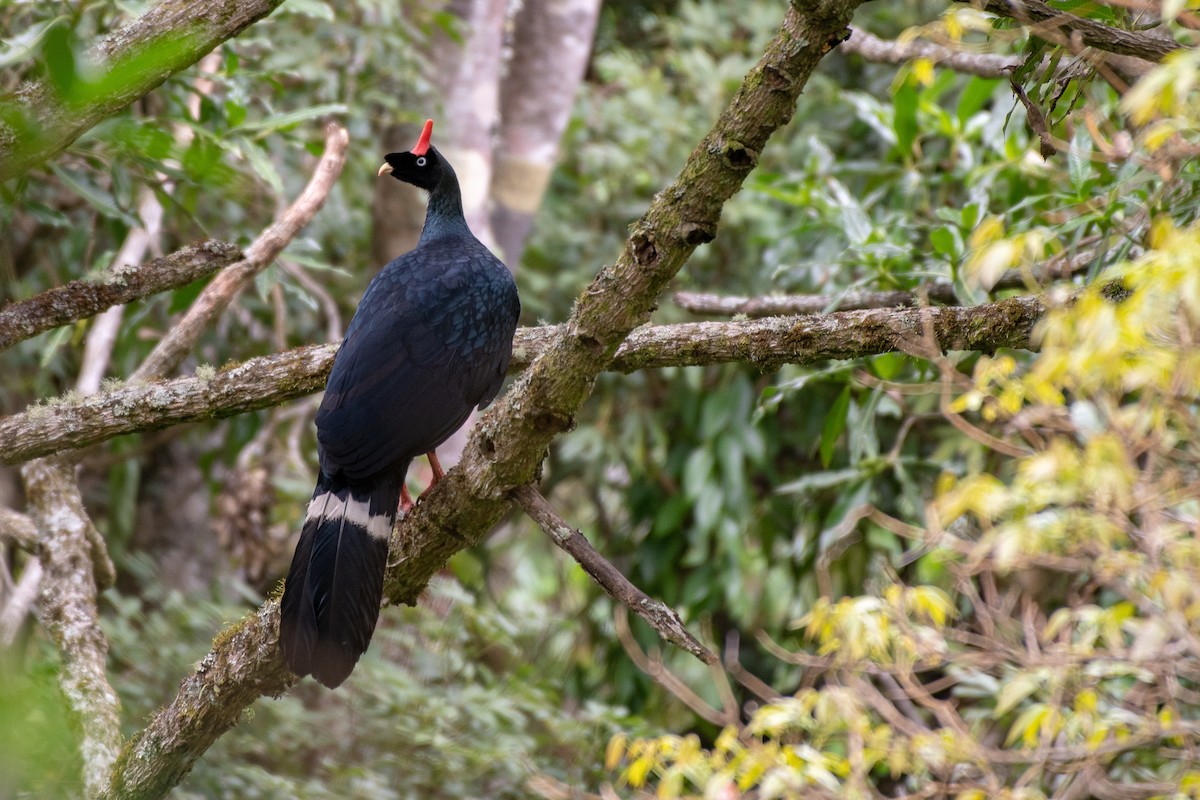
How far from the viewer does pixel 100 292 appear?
286 centimetres

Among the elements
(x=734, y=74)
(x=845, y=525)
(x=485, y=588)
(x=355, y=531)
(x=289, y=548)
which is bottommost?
(x=485, y=588)

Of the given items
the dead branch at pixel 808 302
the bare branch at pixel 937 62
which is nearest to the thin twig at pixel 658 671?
the dead branch at pixel 808 302

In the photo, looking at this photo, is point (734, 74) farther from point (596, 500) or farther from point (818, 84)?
point (596, 500)

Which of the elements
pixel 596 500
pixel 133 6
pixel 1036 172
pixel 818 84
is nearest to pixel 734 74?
pixel 818 84

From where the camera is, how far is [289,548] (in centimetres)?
600

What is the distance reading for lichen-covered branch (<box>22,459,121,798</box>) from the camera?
2928 millimetres

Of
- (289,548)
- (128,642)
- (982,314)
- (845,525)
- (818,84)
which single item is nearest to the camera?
(982,314)

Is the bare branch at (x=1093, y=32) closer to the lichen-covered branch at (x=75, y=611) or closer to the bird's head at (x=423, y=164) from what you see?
the bird's head at (x=423, y=164)

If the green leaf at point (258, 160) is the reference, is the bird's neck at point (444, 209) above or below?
below

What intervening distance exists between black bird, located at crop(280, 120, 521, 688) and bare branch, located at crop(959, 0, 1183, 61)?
1.66m

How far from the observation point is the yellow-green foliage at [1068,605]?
2.52m

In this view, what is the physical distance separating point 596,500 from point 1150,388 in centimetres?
468

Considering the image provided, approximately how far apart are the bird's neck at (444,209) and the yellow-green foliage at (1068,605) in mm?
1896

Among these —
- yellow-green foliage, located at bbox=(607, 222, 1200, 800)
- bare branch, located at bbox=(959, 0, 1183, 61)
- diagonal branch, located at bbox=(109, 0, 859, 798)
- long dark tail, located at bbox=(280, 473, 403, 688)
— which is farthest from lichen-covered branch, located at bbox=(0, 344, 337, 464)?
bare branch, located at bbox=(959, 0, 1183, 61)
